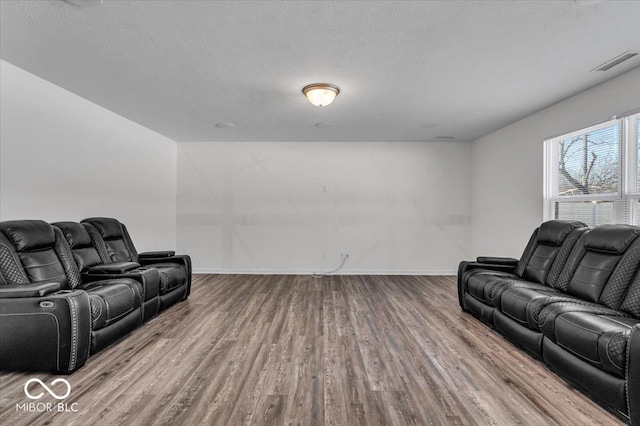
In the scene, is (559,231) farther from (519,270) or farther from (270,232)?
(270,232)

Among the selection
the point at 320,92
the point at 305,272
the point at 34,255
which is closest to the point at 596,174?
the point at 320,92

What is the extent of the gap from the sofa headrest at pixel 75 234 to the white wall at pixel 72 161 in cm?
25

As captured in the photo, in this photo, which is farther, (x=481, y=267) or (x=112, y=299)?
(x=481, y=267)

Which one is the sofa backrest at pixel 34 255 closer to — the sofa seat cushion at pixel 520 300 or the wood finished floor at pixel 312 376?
the wood finished floor at pixel 312 376

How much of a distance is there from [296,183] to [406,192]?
220 cm

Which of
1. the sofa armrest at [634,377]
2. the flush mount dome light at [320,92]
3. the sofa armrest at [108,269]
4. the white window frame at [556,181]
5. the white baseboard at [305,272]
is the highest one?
the flush mount dome light at [320,92]

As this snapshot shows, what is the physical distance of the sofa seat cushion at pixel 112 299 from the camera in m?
2.50

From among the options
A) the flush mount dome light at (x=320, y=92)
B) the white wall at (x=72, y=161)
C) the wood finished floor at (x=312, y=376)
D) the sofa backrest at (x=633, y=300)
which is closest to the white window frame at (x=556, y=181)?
the sofa backrest at (x=633, y=300)

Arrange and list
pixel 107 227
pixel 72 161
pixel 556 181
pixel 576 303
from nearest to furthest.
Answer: pixel 576 303, pixel 72 161, pixel 107 227, pixel 556 181

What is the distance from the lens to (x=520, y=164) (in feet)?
15.2

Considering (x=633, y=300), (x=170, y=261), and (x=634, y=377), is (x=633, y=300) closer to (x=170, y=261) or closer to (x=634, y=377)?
(x=634, y=377)

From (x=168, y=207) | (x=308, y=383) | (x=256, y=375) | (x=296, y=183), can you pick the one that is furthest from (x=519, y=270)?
(x=168, y=207)

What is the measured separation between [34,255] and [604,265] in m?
5.04

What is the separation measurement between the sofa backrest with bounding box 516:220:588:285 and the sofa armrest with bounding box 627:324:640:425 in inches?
61.0
